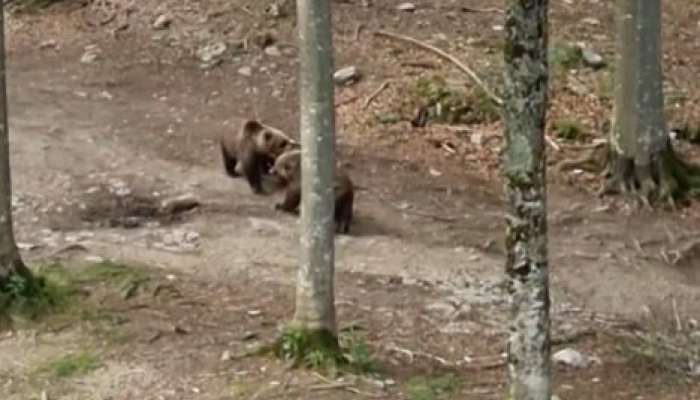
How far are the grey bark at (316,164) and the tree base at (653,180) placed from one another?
4191 mm

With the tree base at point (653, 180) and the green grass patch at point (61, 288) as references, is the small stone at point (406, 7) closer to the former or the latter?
the tree base at point (653, 180)

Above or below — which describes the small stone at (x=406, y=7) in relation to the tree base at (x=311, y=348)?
above

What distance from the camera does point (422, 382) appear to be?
7844 mm

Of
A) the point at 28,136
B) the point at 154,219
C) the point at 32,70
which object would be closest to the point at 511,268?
the point at 154,219

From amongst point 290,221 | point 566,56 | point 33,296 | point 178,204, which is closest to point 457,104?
point 566,56

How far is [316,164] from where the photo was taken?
7.51m

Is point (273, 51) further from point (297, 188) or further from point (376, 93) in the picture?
point (297, 188)

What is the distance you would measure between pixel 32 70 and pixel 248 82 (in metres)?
2.00

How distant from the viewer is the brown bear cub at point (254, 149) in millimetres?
11359

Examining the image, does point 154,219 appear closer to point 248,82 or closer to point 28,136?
point 28,136

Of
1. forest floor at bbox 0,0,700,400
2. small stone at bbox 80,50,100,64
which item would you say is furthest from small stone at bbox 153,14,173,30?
small stone at bbox 80,50,100,64

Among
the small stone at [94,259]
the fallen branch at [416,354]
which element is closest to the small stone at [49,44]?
the small stone at [94,259]

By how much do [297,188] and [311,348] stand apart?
3.13 m

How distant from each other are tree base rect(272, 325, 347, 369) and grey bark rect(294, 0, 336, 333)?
0.13 ft
